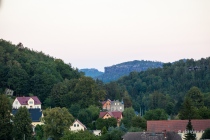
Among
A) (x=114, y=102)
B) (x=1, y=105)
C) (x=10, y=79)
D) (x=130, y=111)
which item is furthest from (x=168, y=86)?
(x=1, y=105)

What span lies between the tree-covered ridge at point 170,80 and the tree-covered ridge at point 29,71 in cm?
1230

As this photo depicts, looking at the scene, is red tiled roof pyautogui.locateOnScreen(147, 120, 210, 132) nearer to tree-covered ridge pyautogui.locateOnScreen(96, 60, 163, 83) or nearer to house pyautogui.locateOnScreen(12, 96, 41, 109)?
house pyautogui.locateOnScreen(12, 96, 41, 109)

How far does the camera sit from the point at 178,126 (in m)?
43.5

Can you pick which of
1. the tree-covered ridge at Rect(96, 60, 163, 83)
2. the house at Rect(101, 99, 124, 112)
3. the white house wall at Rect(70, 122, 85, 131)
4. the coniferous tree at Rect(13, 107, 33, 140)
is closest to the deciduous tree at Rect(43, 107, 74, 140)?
the coniferous tree at Rect(13, 107, 33, 140)

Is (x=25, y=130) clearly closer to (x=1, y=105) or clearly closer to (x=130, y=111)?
(x=1, y=105)

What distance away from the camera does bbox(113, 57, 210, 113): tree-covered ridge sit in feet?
300

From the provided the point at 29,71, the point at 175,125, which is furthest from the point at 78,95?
the point at 175,125

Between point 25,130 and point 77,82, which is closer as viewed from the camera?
point 25,130

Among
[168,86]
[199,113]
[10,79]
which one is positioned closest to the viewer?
[199,113]

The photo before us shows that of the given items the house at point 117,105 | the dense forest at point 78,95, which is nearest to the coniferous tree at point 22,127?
the dense forest at point 78,95

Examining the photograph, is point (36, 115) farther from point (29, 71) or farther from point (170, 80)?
point (170, 80)

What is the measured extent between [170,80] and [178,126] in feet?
187

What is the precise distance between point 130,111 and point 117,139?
14.3 metres

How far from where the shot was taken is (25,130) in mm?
42875
